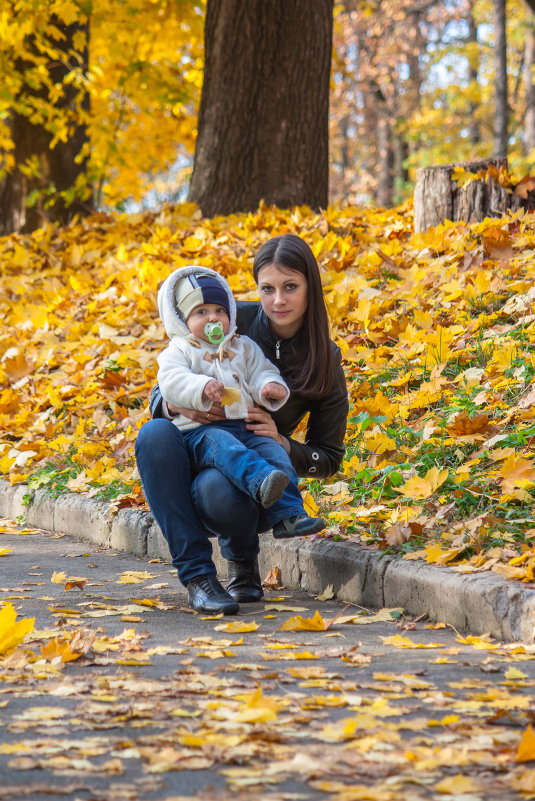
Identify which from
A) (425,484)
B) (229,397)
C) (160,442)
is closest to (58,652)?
(160,442)

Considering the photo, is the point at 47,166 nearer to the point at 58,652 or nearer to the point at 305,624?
the point at 305,624

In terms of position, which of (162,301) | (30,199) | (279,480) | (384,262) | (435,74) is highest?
(435,74)

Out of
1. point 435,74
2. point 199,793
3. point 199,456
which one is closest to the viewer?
point 199,793

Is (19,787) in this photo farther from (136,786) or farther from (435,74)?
(435,74)

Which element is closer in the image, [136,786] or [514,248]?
[136,786]

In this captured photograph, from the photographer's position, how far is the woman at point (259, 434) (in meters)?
3.59

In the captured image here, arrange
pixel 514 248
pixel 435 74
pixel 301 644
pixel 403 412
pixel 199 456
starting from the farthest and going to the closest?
pixel 435 74, pixel 514 248, pixel 403 412, pixel 199 456, pixel 301 644

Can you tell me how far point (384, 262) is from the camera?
6.91 meters

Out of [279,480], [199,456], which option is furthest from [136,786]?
[199,456]

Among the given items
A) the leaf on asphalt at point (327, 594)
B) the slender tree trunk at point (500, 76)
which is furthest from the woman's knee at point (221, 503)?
the slender tree trunk at point (500, 76)

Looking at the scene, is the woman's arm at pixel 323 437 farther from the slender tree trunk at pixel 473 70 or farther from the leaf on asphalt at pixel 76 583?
the slender tree trunk at pixel 473 70

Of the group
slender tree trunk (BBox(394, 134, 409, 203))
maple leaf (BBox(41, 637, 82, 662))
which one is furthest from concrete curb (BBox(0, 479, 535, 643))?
slender tree trunk (BBox(394, 134, 409, 203))

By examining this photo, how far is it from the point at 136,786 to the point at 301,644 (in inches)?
47.8

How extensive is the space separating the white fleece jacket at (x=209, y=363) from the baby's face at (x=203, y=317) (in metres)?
0.03
